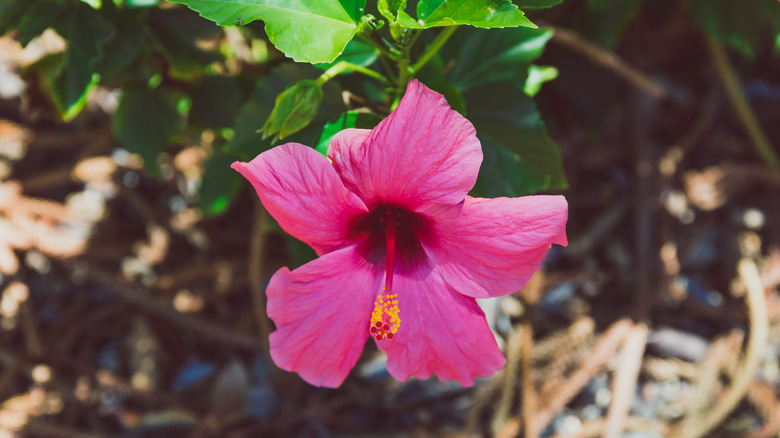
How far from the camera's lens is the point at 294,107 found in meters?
0.70

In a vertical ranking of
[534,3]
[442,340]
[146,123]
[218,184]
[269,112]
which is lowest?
[218,184]

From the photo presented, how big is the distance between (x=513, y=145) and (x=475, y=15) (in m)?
0.32

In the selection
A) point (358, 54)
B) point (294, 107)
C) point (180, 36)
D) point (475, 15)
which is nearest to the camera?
point (475, 15)

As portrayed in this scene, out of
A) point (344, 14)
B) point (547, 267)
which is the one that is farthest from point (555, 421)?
point (344, 14)

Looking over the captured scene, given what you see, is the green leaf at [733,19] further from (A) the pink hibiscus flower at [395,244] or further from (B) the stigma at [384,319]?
(B) the stigma at [384,319]

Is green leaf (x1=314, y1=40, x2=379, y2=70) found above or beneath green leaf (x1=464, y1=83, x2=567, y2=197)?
above

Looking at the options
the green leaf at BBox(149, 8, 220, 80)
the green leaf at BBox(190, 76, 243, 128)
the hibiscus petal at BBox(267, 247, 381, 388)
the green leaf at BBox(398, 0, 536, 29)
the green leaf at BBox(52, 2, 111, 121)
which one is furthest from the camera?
the green leaf at BBox(190, 76, 243, 128)

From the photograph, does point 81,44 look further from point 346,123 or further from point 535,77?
point 535,77

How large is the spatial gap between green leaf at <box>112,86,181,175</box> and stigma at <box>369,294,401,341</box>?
0.71 m

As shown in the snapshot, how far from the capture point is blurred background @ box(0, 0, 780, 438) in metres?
1.42

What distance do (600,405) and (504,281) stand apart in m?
0.97

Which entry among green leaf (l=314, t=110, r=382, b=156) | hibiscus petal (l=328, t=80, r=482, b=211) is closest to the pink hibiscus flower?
hibiscus petal (l=328, t=80, r=482, b=211)

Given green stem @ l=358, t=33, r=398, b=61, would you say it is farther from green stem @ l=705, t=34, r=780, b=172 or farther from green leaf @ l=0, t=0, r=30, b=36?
green stem @ l=705, t=34, r=780, b=172

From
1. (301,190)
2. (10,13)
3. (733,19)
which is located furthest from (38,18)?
(733,19)
